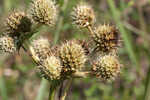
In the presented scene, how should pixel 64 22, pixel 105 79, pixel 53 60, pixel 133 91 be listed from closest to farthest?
pixel 53 60, pixel 105 79, pixel 64 22, pixel 133 91

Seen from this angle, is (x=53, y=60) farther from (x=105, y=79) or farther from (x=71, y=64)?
(x=105, y=79)

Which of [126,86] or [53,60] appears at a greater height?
[53,60]

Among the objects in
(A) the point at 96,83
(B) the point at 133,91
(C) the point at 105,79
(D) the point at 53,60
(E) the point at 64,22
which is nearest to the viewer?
(D) the point at 53,60

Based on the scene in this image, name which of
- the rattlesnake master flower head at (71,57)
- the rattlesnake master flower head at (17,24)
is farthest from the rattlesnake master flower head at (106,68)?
the rattlesnake master flower head at (17,24)

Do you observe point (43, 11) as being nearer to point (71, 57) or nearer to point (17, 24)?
point (17, 24)

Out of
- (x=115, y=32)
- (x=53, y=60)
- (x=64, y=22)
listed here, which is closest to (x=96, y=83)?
(x=64, y=22)

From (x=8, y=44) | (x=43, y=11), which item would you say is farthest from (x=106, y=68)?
(x=8, y=44)
